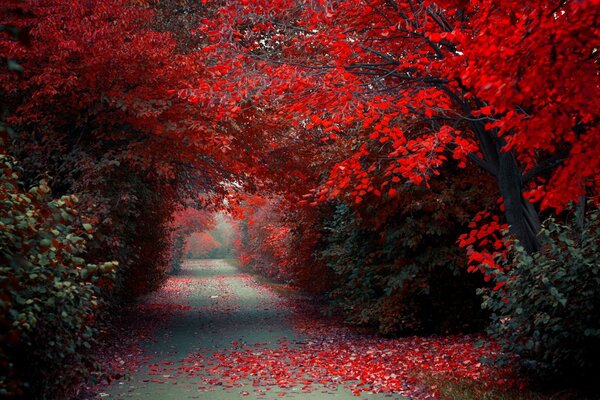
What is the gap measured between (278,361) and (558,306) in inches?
237

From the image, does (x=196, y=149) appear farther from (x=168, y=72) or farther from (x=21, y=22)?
(x=21, y=22)

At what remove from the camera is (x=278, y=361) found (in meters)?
11.4

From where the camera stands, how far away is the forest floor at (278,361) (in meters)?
8.53

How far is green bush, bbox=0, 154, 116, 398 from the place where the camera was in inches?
187

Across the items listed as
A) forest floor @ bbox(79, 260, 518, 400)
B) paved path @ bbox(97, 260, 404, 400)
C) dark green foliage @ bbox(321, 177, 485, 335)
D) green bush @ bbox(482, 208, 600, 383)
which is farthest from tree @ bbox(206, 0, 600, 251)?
paved path @ bbox(97, 260, 404, 400)

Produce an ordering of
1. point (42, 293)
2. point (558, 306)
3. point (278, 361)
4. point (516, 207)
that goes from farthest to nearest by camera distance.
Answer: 1. point (278, 361)
2. point (516, 207)
3. point (558, 306)
4. point (42, 293)

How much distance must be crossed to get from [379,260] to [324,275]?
581 centimetres

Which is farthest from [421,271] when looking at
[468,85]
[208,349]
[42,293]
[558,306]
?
[42,293]

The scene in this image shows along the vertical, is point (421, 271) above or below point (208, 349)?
above

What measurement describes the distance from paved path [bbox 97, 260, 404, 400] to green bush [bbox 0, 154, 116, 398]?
196 cm

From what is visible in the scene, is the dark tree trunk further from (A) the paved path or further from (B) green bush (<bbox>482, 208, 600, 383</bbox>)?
(A) the paved path

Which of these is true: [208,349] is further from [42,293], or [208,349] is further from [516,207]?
[42,293]

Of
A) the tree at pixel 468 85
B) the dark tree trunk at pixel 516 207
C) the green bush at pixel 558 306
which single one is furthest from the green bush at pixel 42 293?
the dark tree trunk at pixel 516 207

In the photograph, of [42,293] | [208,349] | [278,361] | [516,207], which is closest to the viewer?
[42,293]
